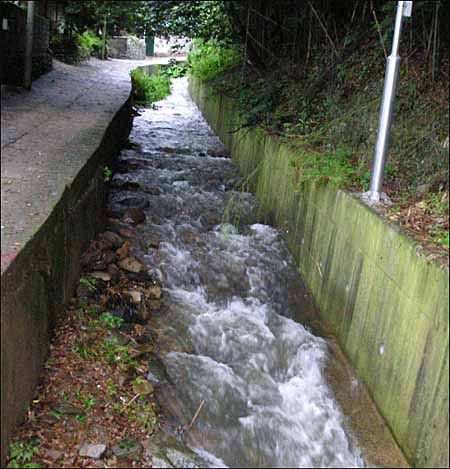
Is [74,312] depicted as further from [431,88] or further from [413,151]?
[431,88]

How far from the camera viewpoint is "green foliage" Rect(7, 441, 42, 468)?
11.4ft

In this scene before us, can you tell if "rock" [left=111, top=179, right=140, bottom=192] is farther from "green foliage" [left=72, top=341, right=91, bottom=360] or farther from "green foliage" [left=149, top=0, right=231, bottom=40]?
"green foliage" [left=72, top=341, right=91, bottom=360]

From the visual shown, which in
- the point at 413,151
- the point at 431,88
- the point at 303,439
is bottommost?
the point at 303,439

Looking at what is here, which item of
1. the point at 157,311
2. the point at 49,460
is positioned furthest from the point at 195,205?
the point at 49,460

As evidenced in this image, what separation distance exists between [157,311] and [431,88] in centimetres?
397

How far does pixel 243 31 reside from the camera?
430 inches

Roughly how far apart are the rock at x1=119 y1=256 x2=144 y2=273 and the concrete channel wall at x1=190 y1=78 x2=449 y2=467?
6.52 feet

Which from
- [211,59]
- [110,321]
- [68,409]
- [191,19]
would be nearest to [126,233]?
[110,321]

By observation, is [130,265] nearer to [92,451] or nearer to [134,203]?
[134,203]

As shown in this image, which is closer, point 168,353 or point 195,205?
point 168,353

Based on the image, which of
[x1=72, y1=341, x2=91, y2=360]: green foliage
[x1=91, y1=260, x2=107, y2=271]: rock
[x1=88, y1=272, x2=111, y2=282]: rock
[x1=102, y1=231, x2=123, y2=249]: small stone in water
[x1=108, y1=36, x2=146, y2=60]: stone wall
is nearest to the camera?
[x1=72, y1=341, x2=91, y2=360]: green foliage

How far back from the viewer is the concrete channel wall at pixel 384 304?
12.4 ft

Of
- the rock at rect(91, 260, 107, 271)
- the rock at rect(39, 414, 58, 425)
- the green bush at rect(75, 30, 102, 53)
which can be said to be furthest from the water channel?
the green bush at rect(75, 30, 102, 53)

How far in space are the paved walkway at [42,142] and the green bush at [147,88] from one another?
5151 mm
